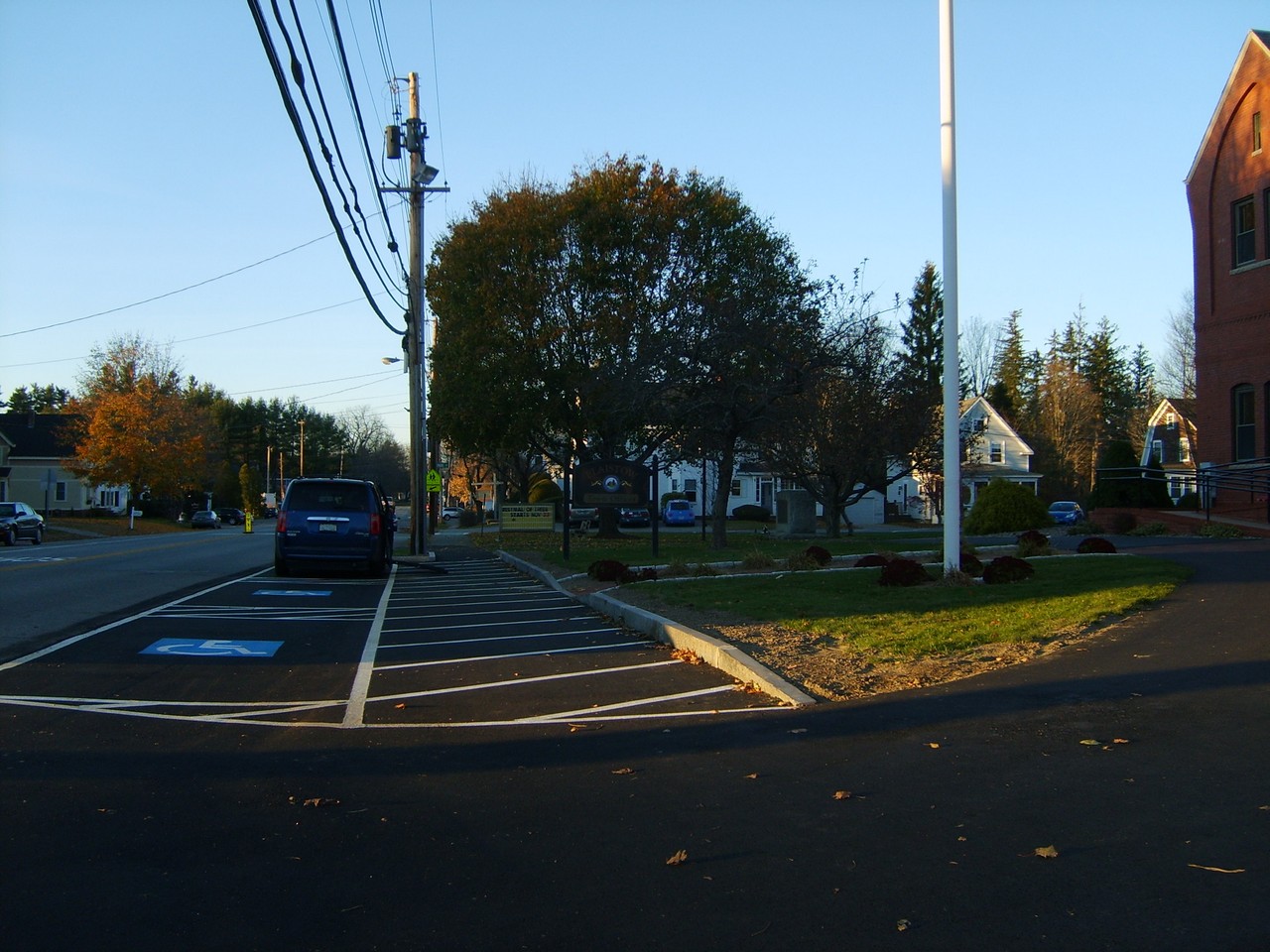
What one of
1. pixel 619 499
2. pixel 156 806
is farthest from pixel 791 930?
pixel 619 499

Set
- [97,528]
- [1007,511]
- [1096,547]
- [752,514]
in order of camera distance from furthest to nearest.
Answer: [752,514], [97,528], [1007,511], [1096,547]

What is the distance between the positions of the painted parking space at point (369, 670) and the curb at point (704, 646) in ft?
0.44

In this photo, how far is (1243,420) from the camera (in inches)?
1077

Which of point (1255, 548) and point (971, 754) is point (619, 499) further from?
point (971, 754)

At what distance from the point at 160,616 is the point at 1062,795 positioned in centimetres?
1120

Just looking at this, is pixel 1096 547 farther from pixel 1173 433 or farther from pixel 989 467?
pixel 1173 433

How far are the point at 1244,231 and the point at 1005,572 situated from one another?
59.7 feet

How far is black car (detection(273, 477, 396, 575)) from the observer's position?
63.5 ft

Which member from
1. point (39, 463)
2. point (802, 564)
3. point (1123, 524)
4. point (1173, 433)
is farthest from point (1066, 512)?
point (39, 463)

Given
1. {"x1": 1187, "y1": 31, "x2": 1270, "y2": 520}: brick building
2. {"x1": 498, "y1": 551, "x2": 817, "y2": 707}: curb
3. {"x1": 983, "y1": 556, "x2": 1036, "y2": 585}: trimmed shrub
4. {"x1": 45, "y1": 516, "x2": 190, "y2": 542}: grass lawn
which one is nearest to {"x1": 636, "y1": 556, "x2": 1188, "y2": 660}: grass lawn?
{"x1": 983, "y1": 556, "x2": 1036, "y2": 585}: trimmed shrub

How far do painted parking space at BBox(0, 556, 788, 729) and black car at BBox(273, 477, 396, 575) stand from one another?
4201mm

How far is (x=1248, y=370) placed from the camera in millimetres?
26547

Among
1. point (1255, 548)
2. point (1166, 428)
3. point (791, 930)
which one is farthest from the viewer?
point (1166, 428)

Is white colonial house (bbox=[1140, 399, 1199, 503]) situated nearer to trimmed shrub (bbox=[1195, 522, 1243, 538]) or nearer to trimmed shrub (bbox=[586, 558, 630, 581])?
trimmed shrub (bbox=[1195, 522, 1243, 538])
